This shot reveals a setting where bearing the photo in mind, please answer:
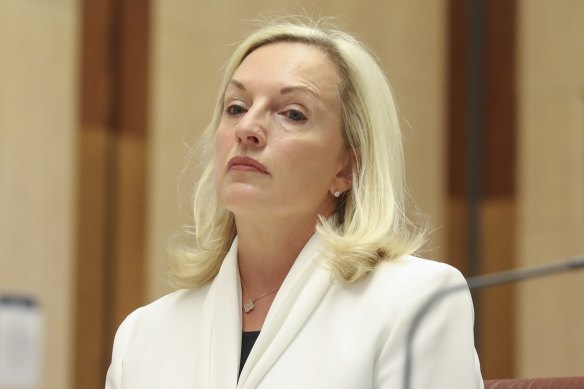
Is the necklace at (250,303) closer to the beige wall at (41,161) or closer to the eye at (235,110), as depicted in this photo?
the eye at (235,110)

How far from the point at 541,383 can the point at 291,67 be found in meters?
1.05

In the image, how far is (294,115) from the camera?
10.8 ft

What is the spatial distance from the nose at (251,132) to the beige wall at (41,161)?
3.26 m

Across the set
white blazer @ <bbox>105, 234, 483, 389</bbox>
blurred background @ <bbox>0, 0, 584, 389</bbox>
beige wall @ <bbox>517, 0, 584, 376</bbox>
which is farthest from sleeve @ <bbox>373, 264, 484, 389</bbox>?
beige wall @ <bbox>517, 0, 584, 376</bbox>

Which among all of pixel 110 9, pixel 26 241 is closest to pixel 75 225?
pixel 26 241

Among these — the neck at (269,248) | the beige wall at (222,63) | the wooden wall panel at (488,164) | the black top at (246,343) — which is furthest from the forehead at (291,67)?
the wooden wall panel at (488,164)

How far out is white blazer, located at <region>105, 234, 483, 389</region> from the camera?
2949 millimetres

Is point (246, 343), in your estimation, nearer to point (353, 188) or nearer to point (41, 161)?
point (353, 188)

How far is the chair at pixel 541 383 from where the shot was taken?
3093 millimetres

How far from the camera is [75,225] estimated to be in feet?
21.6

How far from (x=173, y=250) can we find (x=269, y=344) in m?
0.55

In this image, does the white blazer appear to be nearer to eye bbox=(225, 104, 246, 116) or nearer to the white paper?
eye bbox=(225, 104, 246, 116)

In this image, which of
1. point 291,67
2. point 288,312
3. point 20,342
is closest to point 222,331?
point 288,312

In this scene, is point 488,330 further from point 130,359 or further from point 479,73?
point 130,359
